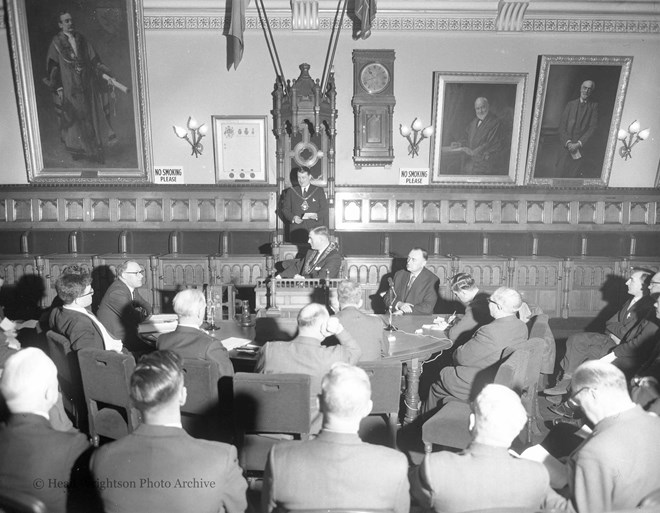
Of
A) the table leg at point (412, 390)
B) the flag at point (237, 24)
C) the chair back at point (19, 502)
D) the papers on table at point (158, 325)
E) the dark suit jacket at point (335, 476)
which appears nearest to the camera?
the chair back at point (19, 502)

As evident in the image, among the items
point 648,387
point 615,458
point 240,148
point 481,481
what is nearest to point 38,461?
point 481,481

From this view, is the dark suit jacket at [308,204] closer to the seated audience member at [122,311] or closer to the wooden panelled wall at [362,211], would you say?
the wooden panelled wall at [362,211]

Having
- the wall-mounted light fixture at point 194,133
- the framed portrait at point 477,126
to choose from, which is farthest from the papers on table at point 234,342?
the framed portrait at point 477,126

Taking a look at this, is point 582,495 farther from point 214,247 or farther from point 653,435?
point 214,247

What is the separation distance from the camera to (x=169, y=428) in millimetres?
2090

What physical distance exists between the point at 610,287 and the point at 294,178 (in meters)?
5.44

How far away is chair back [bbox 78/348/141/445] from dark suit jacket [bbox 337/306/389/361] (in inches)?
53.0

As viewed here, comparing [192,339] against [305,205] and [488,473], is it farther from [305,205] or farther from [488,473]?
[305,205]

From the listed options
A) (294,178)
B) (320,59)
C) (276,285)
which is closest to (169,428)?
(276,285)

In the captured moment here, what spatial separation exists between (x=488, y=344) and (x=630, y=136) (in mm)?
7523

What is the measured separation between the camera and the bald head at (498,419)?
2021 millimetres

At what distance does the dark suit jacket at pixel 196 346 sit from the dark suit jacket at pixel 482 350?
161cm

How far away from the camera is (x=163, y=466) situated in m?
1.98

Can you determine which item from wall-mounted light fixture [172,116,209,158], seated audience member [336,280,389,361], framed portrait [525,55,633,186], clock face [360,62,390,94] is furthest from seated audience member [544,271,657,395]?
wall-mounted light fixture [172,116,209,158]
